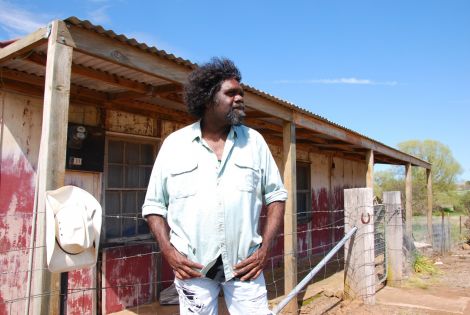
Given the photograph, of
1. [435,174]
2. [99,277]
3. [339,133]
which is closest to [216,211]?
[99,277]

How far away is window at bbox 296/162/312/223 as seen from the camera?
34.9 feet

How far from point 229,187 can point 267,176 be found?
11.3 inches

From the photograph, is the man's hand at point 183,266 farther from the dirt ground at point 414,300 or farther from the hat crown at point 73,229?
the dirt ground at point 414,300

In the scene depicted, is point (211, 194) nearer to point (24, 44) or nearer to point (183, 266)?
point (183, 266)

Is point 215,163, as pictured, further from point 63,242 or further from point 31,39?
point 31,39

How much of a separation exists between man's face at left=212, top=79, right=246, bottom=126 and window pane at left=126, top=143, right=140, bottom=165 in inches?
155

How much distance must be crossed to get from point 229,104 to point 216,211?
0.62 metres

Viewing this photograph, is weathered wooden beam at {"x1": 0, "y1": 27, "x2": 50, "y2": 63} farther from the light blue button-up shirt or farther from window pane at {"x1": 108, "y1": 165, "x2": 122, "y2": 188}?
window pane at {"x1": 108, "y1": 165, "x2": 122, "y2": 188}

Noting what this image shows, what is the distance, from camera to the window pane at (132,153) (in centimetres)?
605

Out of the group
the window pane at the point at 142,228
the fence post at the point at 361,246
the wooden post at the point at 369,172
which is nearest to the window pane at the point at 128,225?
the window pane at the point at 142,228

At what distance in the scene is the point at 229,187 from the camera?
2.14 m

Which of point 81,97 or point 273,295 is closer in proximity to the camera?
point 81,97

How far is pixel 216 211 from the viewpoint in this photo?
2100mm

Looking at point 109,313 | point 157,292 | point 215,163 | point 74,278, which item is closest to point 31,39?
point 215,163
